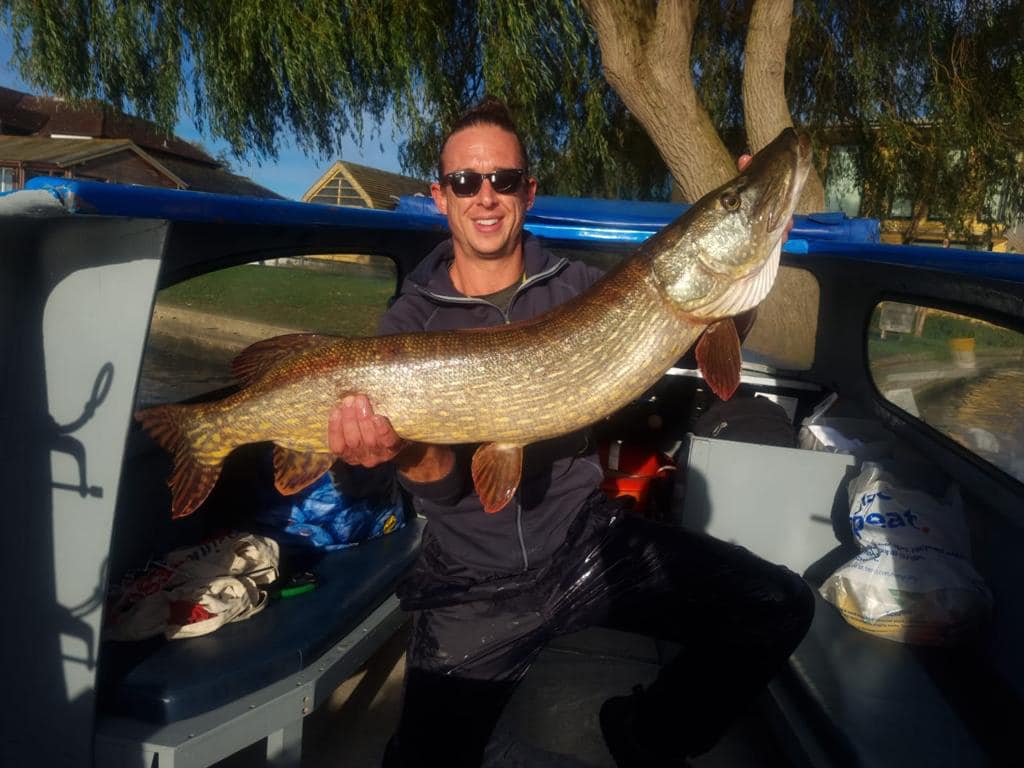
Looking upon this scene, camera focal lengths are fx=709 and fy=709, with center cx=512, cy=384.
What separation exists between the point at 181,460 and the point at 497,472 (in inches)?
38.8

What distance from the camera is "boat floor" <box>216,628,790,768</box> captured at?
2.58 meters

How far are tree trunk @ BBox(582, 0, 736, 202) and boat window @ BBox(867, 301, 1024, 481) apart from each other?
3.35 meters

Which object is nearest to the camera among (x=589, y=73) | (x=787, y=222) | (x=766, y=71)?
(x=787, y=222)

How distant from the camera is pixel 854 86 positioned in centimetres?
885

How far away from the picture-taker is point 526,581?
2182 millimetres

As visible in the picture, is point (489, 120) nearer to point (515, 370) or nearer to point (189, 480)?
point (515, 370)

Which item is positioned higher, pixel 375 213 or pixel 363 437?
pixel 375 213

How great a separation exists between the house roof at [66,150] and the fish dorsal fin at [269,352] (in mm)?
29576

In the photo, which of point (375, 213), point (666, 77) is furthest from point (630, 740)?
point (666, 77)

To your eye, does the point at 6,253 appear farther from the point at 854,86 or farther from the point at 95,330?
the point at 854,86

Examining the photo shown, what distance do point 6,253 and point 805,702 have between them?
104 inches

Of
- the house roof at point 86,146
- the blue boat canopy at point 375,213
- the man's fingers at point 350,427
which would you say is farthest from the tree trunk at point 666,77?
the house roof at point 86,146

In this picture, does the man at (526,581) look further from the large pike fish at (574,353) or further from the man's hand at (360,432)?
the large pike fish at (574,353)

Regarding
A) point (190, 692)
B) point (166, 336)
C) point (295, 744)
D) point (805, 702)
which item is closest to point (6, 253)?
point (166, 336)
